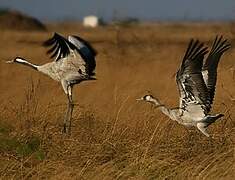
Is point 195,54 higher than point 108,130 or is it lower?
higher

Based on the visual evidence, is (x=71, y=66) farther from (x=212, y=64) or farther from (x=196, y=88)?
(x=196, y=88)

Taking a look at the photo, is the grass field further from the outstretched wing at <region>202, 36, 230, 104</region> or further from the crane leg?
the outstretched wing at <region>202, 36, 230, 104</region>

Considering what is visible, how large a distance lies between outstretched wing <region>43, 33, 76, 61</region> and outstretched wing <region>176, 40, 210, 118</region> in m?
2.14

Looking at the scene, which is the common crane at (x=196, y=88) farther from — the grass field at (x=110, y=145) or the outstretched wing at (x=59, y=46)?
the outstretched wing at (x=59, y=46)

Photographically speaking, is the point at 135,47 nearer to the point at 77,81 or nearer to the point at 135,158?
the point at 77,81

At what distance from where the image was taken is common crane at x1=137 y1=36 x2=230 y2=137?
8.54 metres

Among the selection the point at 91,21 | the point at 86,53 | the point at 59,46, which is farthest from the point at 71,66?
the point at 91,21

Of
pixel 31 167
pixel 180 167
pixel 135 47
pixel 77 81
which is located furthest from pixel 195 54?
pixel 135 47

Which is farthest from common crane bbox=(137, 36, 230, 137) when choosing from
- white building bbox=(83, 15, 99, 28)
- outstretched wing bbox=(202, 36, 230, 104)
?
white building bbox=(83, 15, 99, 28)

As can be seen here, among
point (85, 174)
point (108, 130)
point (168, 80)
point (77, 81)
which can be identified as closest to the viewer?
point (85, 174)

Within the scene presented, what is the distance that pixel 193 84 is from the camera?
28.6 ft

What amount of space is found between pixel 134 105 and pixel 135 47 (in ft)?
53.2

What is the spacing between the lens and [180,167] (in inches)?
311

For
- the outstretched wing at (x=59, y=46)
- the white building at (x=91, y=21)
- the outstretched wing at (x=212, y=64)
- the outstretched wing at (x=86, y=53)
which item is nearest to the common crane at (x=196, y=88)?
the outstretched wing at (x=212, y=64)
